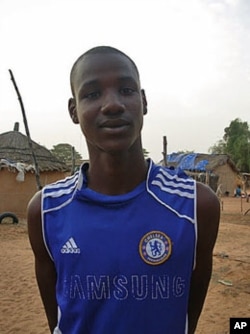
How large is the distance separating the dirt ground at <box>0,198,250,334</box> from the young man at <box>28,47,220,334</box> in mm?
3390

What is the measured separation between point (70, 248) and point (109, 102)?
17.1 inches

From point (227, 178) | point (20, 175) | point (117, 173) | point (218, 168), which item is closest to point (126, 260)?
point (117, 173)

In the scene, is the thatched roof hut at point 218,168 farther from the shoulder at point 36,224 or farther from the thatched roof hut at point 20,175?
the shoulder at point 36,224

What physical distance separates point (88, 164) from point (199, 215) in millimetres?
399

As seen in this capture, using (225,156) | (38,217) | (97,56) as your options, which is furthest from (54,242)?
(225,156)

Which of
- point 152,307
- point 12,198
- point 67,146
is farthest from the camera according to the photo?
point 67,146

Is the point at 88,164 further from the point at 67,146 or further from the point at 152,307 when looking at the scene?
the point at 67,146

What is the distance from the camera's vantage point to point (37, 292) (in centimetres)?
536

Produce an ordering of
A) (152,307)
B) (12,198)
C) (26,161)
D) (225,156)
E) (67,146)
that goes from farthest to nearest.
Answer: (67,146) < (225,156) < (26,161) < (12,198) < (152,307)

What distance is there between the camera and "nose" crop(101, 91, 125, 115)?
1047mm

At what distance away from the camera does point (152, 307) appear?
1.03 m

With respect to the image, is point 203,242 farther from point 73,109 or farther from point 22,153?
point 22,153

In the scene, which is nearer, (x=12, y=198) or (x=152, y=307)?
(x=152, y=307)

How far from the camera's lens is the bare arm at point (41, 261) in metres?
1.15
